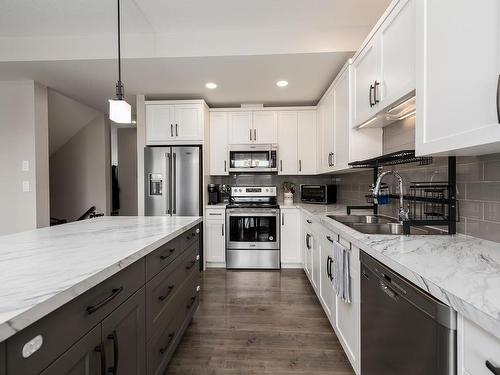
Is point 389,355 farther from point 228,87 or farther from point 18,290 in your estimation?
point 228,87

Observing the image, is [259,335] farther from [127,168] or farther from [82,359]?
[127,168]

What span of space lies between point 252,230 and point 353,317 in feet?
6.96

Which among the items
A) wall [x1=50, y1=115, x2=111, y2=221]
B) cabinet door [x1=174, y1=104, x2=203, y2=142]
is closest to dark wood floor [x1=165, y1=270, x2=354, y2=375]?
cabinet door [x1=174, y1=104, x2=203, y2=142]

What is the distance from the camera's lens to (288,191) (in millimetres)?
3982

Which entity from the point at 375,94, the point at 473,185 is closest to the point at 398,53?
the point at 375,94

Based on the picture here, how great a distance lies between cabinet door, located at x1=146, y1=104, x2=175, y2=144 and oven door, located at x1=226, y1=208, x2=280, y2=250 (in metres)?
1.38

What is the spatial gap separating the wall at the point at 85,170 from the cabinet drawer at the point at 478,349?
5.30m

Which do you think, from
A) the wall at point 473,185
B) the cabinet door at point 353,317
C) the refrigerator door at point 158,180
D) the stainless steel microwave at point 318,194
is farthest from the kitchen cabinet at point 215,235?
the wall at point 473,185

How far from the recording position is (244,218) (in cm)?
355

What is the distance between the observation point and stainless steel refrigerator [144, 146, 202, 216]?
3451mm

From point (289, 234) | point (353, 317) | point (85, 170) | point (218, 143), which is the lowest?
point (353, 317)

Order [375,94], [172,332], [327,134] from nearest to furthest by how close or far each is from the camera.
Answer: [172,332]
[375,94]
[327,134]

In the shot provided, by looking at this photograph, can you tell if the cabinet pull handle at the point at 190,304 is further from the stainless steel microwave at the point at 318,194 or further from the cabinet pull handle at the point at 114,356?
the stainless steel microwave at the point at 318,194

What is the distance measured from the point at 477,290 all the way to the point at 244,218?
9.58 feet
